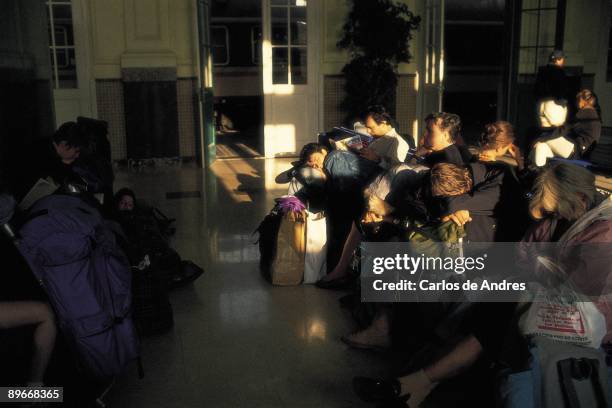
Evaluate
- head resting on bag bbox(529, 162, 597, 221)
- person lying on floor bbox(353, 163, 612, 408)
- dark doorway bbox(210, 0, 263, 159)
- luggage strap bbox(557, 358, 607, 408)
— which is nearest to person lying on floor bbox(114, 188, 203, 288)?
person lying on floor bbox(353, 163, 612, 408)

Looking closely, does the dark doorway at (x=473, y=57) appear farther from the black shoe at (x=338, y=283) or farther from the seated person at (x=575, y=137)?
the black shoe at (x=338, y=283)

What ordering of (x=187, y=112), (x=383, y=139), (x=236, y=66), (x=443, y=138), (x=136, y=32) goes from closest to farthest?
(x=443, y=138), (x=383, y=139), (x=136, y=32), (x=187, y=112), (x=236, y=66)

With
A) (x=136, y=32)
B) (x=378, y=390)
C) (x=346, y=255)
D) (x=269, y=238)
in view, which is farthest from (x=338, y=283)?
(x=136, y=32)

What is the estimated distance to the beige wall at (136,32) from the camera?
25.5 feet

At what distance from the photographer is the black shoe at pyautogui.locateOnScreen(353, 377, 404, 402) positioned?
8.24ft

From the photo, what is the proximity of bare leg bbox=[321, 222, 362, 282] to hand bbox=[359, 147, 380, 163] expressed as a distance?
1.50 feet

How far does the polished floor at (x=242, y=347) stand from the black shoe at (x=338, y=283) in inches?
2.5

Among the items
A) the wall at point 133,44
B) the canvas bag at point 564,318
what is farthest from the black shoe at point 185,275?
the wall at point 133,44

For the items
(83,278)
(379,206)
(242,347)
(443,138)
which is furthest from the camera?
(443,138)

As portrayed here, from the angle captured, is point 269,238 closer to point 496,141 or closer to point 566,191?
point 496,141

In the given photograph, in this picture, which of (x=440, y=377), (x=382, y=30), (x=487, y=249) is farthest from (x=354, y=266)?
(x=382, y=30)

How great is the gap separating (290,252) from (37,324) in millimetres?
1721

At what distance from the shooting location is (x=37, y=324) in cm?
244

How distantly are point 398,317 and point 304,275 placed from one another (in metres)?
1.00
